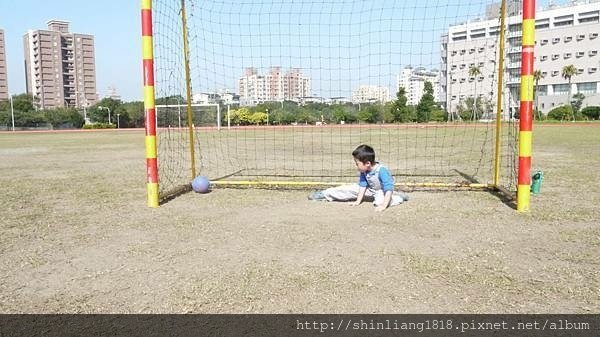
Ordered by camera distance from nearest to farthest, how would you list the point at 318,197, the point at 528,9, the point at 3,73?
the point at 528,9 → the point at 318,197 → the point at 3,73

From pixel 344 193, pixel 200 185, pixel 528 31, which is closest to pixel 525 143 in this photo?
pixel 528 31

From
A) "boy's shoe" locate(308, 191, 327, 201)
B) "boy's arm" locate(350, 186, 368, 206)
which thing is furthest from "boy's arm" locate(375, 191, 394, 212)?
"boy's shoe" locate(308, 191, 327, 201)

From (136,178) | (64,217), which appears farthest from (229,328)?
(136,178)

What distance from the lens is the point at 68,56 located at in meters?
130

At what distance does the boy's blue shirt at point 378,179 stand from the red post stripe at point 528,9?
2551 mm

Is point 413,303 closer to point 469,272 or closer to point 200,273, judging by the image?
point 469,272

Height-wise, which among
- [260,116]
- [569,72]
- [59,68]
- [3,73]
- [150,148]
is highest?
[59,68]

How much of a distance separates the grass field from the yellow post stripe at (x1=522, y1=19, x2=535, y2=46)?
2083 millimetres

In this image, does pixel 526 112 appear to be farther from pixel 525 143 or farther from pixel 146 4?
pixel 146 4

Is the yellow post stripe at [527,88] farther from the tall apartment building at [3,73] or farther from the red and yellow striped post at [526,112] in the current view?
the tall apartment building at [3,73]

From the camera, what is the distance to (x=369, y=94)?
32.9ft

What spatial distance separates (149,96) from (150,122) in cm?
35

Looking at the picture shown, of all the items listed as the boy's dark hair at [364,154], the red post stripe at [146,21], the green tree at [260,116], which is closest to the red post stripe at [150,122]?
the red post stripe at [146,21]

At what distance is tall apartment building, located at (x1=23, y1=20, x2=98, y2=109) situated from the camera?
125 m
